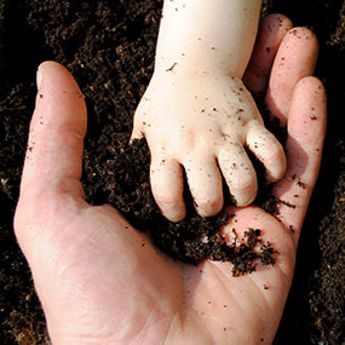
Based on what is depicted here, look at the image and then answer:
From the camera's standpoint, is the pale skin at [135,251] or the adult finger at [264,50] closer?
the pale skin at [135,251]

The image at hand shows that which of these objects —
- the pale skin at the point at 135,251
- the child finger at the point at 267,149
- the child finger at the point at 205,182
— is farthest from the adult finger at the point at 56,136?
the child finger at the point at 267,149

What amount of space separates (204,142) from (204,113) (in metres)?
0.07

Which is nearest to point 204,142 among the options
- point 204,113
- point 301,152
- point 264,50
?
point 204,113

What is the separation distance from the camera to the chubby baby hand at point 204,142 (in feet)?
4.81

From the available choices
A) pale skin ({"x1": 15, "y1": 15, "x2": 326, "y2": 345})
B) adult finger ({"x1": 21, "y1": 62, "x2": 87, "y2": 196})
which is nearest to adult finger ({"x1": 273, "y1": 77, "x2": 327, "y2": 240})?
pale skin ({"x1": 15, "y1": 15, "x2": 326, "y2": 345})

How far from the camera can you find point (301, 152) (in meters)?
1.59

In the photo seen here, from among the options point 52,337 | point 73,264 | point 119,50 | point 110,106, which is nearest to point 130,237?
point 73,264

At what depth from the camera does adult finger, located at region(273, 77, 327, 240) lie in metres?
1.58

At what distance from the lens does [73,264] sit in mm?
1430

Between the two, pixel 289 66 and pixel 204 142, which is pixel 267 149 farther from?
pixel 289 66

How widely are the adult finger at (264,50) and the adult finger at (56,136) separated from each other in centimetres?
44

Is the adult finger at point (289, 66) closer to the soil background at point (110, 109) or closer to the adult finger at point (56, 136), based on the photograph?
the soil background at point (110, 109)

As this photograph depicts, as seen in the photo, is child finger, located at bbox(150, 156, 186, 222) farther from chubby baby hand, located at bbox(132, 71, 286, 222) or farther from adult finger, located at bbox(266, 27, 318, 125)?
adult finger, located at bbox(266, 27, 318, 125)

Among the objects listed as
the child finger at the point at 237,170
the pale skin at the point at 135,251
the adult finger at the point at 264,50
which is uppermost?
the adult finger at the point at 264,50
